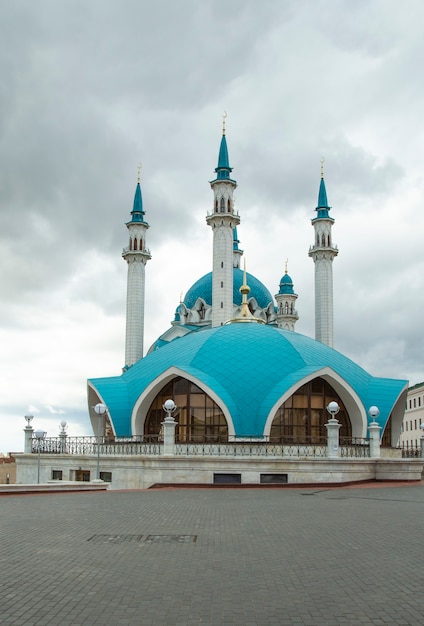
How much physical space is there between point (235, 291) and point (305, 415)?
94.9ft

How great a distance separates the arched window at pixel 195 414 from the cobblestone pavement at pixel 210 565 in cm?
1518

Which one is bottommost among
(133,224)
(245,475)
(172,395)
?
(245,475)

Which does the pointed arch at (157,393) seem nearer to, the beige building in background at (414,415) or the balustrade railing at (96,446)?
the balustrade railing at (96,446)

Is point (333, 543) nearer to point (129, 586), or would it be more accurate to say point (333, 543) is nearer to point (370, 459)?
point (129, 586)

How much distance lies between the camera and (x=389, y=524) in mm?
12430

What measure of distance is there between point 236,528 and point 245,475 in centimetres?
1209

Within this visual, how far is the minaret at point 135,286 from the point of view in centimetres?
5184

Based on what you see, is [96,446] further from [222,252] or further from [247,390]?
[222,252]

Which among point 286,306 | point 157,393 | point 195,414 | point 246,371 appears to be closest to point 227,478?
point 195,414

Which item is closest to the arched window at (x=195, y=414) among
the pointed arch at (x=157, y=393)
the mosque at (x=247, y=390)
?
the mosque at (x=247, y=390)

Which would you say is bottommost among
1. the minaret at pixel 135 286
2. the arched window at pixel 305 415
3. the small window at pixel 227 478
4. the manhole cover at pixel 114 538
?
the small window at pixel 227 478

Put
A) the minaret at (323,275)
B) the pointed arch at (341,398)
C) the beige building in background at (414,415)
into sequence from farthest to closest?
the beige building in background at (414,415), the minaret at (323,275), the pointed arch at (341,398)

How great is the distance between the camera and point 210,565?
849 centimetres

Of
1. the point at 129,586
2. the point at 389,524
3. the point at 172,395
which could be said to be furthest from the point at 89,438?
the point at 129,586
